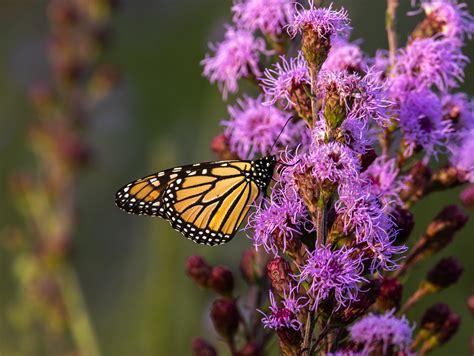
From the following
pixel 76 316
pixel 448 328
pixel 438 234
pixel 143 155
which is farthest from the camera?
pixel 143 155

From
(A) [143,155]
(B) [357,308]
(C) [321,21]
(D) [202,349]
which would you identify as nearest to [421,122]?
(C) [321,21]

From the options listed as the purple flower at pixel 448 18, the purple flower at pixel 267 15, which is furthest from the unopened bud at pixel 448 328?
the purple flower at pixel 267 15

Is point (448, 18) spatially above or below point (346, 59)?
above

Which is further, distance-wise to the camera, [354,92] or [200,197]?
[200,197]

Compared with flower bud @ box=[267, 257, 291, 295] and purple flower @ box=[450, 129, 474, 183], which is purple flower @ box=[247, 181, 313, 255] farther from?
purple flower @ box=[450, 129, 474, 183]

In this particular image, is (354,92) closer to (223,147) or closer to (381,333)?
(381,333)

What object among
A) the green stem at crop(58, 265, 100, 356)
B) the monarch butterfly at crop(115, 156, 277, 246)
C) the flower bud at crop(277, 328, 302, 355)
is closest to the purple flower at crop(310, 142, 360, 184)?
the flower bud at crop(277, 328, 302, 355)
